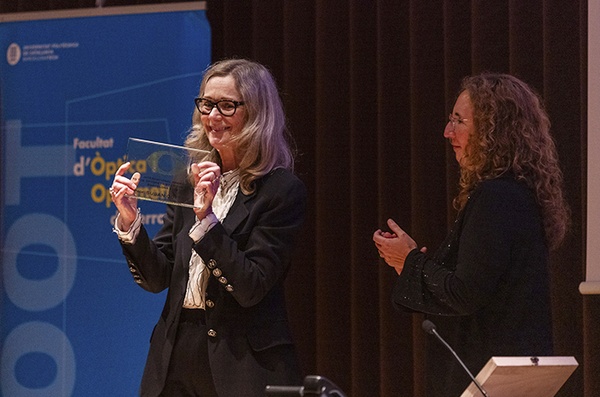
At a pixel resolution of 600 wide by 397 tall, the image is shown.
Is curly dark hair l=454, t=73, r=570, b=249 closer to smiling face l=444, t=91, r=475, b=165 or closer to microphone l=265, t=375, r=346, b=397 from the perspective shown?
smiling face l=444, t=91, r=475, b=165

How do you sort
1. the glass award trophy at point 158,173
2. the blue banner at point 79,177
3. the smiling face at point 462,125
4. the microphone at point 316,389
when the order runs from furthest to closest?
the blue banner at point 79,177
the smiling face at point 462,125
the glass award trophy at point 158,173
the microphone at point 316,389

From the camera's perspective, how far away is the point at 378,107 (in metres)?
4.15

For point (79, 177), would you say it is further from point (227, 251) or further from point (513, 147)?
point (513, 147)

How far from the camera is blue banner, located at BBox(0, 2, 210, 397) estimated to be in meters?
3.67

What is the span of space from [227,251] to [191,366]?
0.32 metres

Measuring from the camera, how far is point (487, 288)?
2.31 m

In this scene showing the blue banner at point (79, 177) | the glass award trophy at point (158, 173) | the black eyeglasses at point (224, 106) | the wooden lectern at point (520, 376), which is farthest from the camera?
the blue banner at point (79, 177)

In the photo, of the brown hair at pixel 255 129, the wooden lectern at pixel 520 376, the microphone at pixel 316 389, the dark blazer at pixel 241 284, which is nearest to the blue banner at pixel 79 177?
the brown hair at pixel 255 129

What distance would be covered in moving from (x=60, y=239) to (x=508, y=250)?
2.08 m

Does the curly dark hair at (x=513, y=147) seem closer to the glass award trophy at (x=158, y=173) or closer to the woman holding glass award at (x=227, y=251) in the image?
the woman holding glass award at (x=227, y=251)

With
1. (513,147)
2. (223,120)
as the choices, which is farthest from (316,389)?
(513,147)

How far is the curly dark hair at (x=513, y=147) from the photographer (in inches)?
98.1

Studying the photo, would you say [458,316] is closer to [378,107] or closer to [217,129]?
[217,129]

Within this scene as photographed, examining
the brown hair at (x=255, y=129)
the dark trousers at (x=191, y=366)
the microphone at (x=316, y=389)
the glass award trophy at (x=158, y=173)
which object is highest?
the brown hair at (x=255, y=129)
